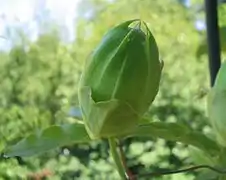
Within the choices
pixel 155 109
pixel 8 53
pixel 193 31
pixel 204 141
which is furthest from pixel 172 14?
pixel 204 141

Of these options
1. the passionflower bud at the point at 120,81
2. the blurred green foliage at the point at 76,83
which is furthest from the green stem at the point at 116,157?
the blurred green foliage at the point at 76,83

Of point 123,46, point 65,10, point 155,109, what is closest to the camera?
point 123,46

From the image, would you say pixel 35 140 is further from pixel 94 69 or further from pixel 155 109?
pixel 155 109

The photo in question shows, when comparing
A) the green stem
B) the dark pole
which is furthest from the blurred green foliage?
the green stem

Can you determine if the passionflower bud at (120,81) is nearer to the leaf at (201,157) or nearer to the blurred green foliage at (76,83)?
the leaf at (201,157)


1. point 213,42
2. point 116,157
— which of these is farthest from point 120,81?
point 213,42

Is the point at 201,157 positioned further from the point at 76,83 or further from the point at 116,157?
the point at 76,83
